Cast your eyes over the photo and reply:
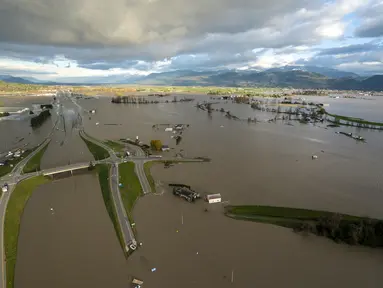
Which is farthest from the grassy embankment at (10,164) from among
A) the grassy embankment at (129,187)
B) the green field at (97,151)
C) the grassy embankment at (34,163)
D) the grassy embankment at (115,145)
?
the grassy embankment at (129,187)

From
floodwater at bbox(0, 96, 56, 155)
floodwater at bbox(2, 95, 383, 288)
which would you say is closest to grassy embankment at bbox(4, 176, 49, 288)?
floodwater at bbox(2, 95, 383, 288)

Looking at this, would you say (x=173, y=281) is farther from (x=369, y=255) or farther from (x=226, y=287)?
(x=369, y=255)

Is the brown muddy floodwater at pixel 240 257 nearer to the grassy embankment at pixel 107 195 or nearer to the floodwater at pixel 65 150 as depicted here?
the grassy embankment at pixel 107 195

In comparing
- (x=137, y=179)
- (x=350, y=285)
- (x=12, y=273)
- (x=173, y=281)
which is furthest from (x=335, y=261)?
(x=12, y=273)

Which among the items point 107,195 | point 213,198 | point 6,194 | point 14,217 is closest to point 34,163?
point 6,194

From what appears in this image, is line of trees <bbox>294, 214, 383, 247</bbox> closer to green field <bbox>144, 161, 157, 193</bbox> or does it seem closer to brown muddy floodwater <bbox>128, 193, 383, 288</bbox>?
brown muddy floodwater <bbox>128, 193, 383, 288</bbox>

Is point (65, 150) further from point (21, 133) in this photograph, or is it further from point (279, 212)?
point (279, 212)
